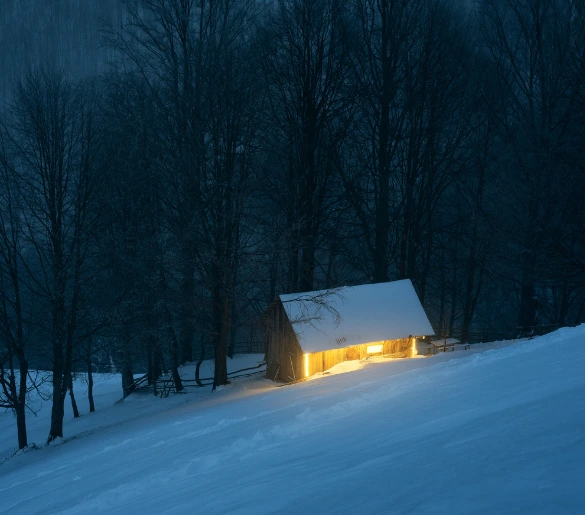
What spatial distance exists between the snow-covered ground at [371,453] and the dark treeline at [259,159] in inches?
312

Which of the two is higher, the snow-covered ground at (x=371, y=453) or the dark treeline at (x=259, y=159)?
the dark treeline at (x=259, y=159)

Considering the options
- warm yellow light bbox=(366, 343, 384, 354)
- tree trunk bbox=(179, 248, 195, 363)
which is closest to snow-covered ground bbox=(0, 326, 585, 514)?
warm yellow light bbox=(366, 343, 384, 354)

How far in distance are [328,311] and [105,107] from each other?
17163 mm

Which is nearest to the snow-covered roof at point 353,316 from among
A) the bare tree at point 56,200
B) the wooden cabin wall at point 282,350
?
the wooden cabin wall at point 282,350

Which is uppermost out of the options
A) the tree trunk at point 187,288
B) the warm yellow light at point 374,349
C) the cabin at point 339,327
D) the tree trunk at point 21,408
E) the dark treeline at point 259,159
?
the dark treeline at point 259,159

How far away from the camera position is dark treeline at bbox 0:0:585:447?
1809 cm

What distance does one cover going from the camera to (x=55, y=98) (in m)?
17.3

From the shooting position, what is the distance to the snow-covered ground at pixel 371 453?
4.25 meters

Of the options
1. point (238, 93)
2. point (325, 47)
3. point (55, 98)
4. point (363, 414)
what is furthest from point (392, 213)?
point (363, 414)

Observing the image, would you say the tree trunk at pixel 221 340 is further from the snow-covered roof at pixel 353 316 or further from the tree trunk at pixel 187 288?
the snow-covered roof at pixel 353 316

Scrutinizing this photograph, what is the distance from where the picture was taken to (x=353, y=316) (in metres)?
19.7

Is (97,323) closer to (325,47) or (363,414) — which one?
(363,414)

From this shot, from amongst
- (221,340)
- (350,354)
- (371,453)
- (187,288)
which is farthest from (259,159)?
(371,453)

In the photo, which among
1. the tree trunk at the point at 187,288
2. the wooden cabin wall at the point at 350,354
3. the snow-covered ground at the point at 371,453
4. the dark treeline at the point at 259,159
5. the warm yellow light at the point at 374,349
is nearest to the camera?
the snow-covered ground at the point at 371,453
